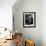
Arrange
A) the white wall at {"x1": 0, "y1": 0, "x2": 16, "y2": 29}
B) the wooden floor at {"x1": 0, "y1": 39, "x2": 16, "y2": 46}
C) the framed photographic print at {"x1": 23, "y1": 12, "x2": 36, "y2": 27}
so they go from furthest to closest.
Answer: the framed photographic print at {"x1": 23, "y1": 12, "x2": 36, "y2": 27} → the white wall at {"x1": 0, "y1": 0, "x2": 16, "y2": 29} → the wooden floor at {"x1": 0, "y1": 39, "x2": 16, "y2": 46}

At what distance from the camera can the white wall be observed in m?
4.46

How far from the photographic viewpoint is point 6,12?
14.7 feet

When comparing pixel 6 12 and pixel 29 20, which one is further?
pixel 29 20

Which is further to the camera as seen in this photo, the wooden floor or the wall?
the wall

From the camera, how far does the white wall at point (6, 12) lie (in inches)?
175

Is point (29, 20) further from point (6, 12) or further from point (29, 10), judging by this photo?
point (6, 12)

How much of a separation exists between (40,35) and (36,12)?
1018 mm

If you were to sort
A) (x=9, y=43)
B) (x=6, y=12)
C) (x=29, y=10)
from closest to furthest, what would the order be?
(x=9, y=43)
(x=6, y=12)
(x=29, y=10)

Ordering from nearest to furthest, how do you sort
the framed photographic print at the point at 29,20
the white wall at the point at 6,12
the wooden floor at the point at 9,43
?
the wooden floor at the point at 9,43 → the white wall at the point at 6,12 → the framed photographic print at the point at 29,20

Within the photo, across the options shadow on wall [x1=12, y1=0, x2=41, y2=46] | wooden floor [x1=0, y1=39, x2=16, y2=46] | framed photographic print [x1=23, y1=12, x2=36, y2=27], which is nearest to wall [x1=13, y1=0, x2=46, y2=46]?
shadow on wall [x1=12, y1=0, x2=41, y2=46]

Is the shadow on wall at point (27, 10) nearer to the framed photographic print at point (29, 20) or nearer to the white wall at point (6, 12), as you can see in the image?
the framed photographic print at point (29, 20)

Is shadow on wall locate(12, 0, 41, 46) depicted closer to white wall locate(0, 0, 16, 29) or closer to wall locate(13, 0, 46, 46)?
wall locate(13, 0, 46, 46)

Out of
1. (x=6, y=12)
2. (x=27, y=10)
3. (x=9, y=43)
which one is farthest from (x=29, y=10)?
(x=9, y=43)

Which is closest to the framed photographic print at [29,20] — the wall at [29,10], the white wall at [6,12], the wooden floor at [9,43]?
the wall at [29,10]
